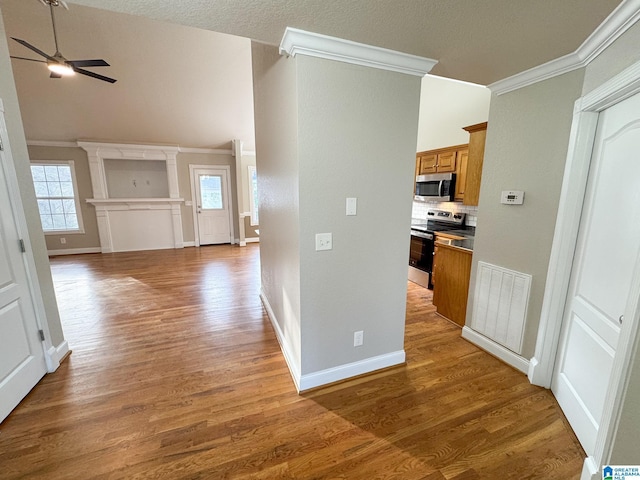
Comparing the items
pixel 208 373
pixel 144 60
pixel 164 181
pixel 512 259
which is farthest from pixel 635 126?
pixel 164 181

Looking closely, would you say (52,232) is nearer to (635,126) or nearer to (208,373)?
(208,373)

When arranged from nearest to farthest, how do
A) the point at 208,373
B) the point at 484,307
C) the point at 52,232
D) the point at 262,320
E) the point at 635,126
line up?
1. the point at 635,126
2. the point at 208,373
3. the point at 484,307
4. the point at 262,320
5. the point at 52,232

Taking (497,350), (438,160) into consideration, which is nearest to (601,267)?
(497,350)

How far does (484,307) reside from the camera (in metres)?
2.48

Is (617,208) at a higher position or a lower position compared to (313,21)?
lower

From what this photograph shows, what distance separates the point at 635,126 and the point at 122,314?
4.63 m

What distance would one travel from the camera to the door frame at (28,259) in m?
1.83

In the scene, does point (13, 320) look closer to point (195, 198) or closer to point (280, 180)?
point (280, 180)

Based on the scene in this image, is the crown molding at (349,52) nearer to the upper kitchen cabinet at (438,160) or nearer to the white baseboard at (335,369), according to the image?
the white baseboard at (335,369)

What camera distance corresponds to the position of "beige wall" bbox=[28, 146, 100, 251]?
5711mm

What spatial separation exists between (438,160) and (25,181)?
15.8ft

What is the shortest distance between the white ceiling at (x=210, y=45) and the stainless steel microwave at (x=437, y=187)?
1.90 meters

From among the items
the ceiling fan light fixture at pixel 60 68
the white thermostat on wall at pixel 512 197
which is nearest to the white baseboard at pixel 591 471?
the white thermostat on wall at pixel 512 197

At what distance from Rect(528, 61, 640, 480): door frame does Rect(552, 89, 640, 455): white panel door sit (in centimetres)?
4
